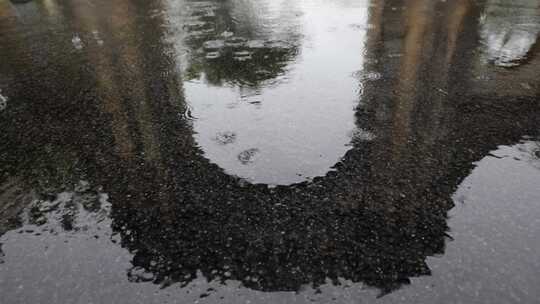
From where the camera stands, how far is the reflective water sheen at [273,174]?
9.01 ft

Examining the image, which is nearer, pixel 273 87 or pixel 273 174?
pixel 273 174

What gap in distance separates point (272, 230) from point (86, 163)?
2290mm

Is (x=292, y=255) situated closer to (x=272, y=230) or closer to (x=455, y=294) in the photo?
(x=272, y=230)

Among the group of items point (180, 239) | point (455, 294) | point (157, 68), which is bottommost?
point (455, 294)

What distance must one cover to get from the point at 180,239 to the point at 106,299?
0.68 m

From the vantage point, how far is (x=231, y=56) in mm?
7336

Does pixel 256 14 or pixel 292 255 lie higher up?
pixel 256 14

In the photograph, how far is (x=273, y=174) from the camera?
3.83 meters

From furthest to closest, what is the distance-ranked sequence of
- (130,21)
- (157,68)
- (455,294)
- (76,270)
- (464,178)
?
1. (130,21)
2. (157,68)
3. (464,178)
4. (76,270)
5. (455,294)

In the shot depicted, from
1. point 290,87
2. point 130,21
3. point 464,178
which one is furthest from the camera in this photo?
point 130,21

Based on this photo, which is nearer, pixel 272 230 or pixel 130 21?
pixel 272 230

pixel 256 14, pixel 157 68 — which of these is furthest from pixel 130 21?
pixel 157 68

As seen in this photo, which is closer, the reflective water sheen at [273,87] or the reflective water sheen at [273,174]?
the reflective water sheen at [273,174]

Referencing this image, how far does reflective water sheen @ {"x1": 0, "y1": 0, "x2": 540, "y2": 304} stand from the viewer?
2.75m
